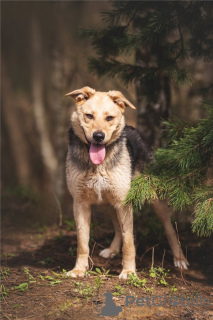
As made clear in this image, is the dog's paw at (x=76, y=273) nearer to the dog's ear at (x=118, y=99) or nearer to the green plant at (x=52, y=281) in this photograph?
the green plant at (x=52, y=281)

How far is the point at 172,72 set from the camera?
578 cm

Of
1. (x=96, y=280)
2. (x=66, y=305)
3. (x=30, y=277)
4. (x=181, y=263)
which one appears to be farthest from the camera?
(x=181, y=263)

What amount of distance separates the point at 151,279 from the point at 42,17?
52.5ft

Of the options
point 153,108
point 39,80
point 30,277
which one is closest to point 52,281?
point 30,277

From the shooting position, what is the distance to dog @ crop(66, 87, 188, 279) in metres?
5.16

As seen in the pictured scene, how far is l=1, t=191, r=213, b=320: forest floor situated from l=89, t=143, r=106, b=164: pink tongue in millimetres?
1172

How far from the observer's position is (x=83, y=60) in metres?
11.6

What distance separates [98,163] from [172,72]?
1745 mm

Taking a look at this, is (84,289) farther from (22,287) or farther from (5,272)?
(5,272)

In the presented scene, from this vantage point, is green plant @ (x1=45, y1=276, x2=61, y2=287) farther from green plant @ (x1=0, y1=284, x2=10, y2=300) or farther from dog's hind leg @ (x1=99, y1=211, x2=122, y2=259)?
dog's hind leg @ (x1=99, y1=211, x2=122, y2=259)

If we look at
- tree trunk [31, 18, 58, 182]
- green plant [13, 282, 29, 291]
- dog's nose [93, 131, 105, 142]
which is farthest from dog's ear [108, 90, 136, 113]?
tree trunk [31, 18, 58, 182]

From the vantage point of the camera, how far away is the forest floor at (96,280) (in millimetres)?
4414

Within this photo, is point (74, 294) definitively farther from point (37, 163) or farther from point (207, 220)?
point (37, 163)

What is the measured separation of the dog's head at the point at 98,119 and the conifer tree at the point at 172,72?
664mm
